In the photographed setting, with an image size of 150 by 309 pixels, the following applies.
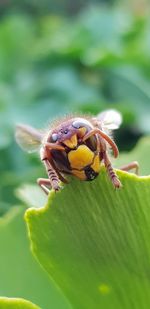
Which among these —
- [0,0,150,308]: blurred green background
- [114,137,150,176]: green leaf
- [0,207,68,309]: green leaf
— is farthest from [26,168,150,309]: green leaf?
[0,0,150,308]: blurred green background

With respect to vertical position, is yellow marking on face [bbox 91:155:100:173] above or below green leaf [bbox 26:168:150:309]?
above

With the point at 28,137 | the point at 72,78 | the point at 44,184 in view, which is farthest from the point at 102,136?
the point at 72,78

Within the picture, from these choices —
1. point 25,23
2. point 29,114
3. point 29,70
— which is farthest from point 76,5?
point 29,114

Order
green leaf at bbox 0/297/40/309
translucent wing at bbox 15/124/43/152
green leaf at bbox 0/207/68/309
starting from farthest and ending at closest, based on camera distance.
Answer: translucent wing at bbox 15/124/43/152 < green leaf at bbox 0/207/68/309 < green leaf at bbox 0/297/40/309

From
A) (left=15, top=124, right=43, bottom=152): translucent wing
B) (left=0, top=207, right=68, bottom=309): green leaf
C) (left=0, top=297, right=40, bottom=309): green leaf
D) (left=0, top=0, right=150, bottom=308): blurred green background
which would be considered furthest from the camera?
(left=0, top=0, right=150, bottom=308): blurred green background

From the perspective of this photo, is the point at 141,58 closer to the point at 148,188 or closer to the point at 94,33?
the point at 94,33

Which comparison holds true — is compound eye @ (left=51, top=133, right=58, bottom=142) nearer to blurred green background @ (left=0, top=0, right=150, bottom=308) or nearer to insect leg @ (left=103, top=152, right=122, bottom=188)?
insect leg @ (left=103, top=152, right=122, bottom=188)

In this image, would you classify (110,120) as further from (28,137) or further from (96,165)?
(96,165)
